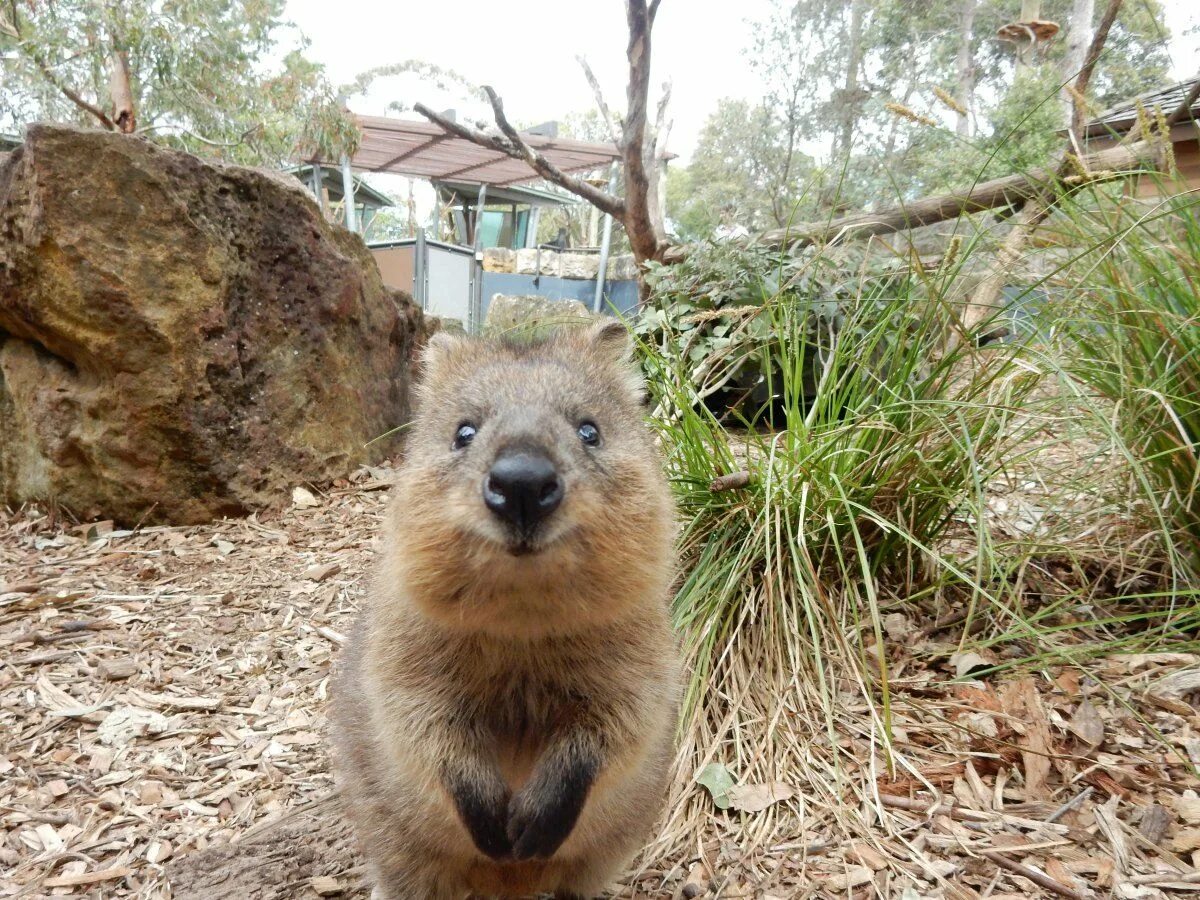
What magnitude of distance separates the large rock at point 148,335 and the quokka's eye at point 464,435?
3977 mm

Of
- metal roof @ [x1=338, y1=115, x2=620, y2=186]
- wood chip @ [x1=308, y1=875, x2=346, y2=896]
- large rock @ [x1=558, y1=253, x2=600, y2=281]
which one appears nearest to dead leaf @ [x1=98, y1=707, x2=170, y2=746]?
wood chip @ [x1=308, y1=875, x2=346, y2=896]

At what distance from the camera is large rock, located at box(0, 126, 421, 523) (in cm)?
541

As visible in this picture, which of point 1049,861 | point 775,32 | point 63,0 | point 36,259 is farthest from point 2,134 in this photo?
point 1049,861

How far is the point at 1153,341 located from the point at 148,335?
569cm

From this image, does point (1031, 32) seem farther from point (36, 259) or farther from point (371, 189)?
point (371, 189)

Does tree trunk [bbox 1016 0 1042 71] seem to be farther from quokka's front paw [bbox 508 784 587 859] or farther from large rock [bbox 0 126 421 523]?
quokka's front paw [bbox 508 784 587 859]

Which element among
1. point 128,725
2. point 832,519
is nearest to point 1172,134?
point 832,519

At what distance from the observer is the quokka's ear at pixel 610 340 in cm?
285

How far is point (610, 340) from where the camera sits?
2.88 m

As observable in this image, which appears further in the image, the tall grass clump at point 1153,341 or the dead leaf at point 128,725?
the dead leaf at point 128,725

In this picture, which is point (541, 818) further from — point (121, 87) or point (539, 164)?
point (121, 87)

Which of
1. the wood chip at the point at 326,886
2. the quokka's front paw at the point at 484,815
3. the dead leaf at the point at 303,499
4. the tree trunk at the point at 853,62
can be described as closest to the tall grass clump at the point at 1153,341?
the quokka's front paw at the point at 484,815

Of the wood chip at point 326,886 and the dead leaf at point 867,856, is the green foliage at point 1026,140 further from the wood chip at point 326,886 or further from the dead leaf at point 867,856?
the wood chip at point 326,886

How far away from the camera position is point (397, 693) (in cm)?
242
